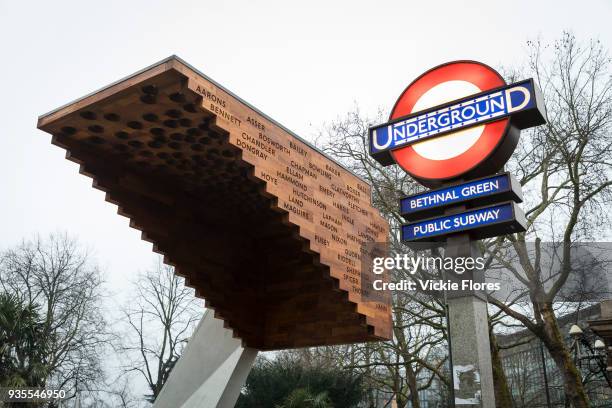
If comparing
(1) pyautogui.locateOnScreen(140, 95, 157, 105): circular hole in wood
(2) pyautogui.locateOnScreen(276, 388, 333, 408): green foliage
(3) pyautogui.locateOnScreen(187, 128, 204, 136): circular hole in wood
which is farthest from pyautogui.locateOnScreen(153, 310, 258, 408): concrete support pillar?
(1) pyautogui.locateOnScreen(140, 95, 157, 105): circular hole in wood

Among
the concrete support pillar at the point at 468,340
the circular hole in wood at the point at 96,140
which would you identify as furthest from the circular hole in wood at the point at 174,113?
the concrete support pillar at the point at 468,340

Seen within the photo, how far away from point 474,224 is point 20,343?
54.2 feet

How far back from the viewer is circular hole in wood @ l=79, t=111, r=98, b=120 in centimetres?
938

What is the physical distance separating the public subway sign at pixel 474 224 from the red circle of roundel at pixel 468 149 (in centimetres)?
69

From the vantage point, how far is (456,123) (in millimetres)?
7445

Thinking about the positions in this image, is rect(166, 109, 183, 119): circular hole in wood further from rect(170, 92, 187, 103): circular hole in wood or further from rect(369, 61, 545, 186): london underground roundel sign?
rect(369, 61, 545, 186): london underground roundel sign

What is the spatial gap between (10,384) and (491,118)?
16.1 meters

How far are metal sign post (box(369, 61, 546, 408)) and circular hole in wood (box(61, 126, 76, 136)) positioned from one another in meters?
5.13

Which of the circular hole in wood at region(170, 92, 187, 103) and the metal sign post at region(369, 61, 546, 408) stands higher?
the circular hole in wood at region(170, 92, 187, 103)

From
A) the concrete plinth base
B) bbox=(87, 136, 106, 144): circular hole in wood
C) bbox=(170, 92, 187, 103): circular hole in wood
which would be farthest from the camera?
bbox=(87, 136, 106, 144): circular hole in wood

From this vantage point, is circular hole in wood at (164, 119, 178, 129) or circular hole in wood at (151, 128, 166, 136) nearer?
circular hole in wood at (164, 119, 178, 129)

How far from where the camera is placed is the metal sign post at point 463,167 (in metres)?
6.61

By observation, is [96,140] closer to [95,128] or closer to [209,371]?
[95,128]

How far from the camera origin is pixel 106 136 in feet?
33.6
